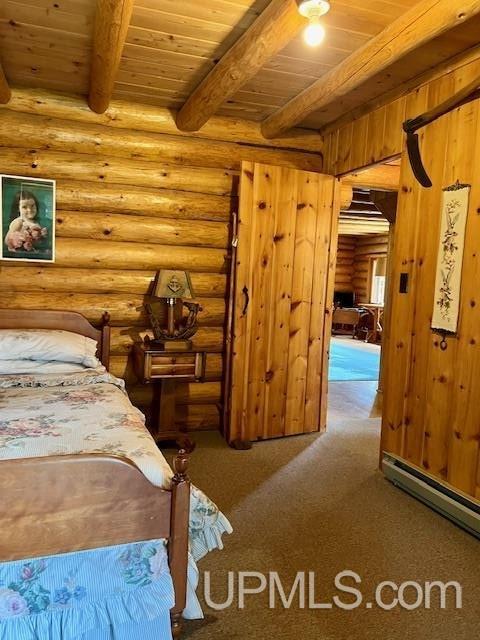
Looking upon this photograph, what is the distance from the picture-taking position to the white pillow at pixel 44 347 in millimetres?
2912

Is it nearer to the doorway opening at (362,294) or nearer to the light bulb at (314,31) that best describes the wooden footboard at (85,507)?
the light bulb at (314,31)

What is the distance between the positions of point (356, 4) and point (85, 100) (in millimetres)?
2092

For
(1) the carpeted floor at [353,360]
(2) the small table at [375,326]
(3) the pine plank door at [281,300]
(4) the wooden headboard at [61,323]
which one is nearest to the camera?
(4) the wooden headboard at [61,323]

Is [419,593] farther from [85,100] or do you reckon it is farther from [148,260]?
[85,100]

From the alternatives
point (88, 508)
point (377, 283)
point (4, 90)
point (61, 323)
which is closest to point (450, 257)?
point (88, 508)

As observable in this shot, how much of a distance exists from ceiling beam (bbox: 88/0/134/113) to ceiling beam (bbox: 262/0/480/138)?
121cm

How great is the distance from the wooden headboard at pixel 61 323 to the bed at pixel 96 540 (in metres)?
1.75

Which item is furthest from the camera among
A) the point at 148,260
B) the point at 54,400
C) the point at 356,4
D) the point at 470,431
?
the point at 148,260

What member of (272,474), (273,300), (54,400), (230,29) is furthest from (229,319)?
(230,29)

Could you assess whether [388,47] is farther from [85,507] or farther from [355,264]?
[355,264]

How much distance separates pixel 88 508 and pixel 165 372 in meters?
2.02

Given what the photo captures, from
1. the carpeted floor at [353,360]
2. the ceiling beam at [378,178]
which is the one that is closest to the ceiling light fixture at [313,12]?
the ceiling beam at [378,178]

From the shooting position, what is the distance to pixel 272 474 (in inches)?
123

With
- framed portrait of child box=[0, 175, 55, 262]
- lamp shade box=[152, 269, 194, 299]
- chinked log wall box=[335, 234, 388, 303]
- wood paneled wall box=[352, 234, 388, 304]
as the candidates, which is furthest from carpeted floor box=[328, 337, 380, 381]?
framed portrait of child box=[0, 175, 55, 262]
